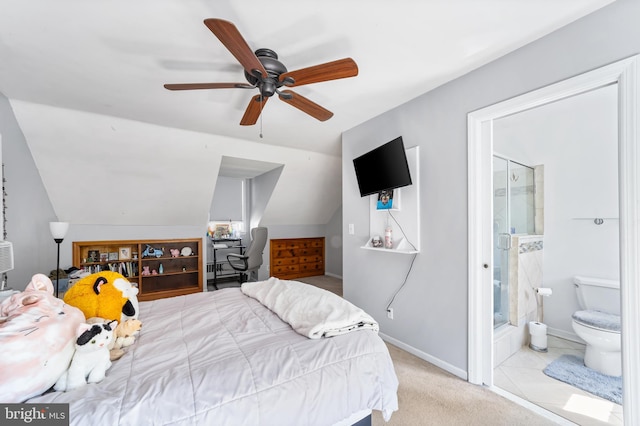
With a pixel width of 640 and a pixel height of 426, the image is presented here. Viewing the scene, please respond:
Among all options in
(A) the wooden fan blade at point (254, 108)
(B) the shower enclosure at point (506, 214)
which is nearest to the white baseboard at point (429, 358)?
(B) the shower enclosure at point (506, 214)

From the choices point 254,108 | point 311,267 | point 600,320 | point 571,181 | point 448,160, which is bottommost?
point 311,267

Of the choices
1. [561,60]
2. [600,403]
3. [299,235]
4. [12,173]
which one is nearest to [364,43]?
[561,60]

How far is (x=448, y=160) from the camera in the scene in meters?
2.28

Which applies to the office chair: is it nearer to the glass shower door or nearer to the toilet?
the glass shower door

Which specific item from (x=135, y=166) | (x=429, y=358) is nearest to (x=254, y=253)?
(x=135, y=166)

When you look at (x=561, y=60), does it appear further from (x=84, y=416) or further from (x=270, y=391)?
(x=84, y=416)

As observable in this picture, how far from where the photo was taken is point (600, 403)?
1.89 meters

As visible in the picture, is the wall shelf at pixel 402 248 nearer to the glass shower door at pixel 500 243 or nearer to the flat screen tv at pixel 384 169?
the flat screen tv at pixel 384 169

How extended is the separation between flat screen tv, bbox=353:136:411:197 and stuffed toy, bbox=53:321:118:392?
2.21m

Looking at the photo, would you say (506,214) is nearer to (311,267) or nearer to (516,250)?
(516,250)

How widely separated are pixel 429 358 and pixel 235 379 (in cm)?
194

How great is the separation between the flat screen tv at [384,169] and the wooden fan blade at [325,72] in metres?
1.02

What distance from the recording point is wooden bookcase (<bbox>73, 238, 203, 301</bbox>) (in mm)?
4125

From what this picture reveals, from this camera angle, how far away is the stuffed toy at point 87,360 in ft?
→ 3.45
